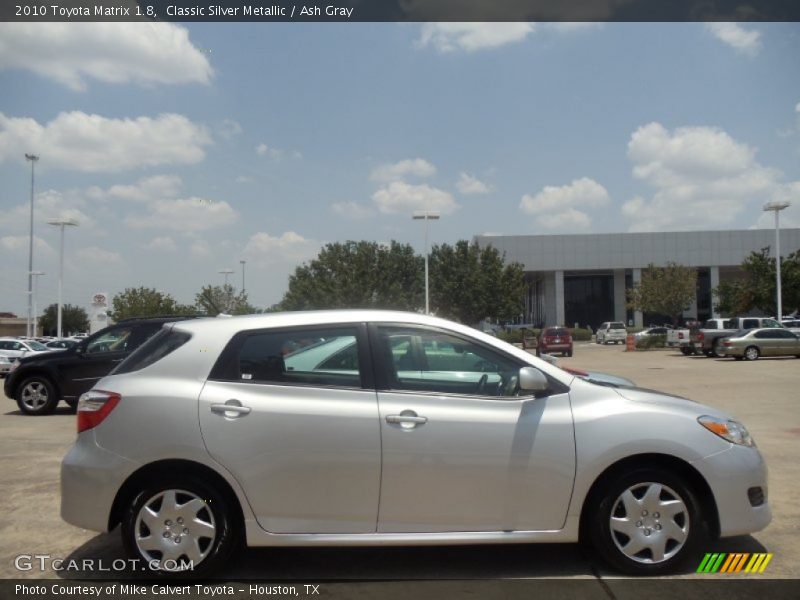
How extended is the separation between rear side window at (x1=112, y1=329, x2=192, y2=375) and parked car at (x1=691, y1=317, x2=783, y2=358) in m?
29.5

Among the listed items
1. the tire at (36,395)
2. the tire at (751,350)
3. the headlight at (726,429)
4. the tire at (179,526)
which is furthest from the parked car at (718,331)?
the tire at (179,526)

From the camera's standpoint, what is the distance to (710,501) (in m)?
4.50

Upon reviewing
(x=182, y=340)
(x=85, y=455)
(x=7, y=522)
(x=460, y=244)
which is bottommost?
(x=7, y=522)

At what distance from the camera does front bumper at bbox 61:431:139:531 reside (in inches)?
172

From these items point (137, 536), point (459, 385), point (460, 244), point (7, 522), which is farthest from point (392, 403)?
point (460, 244)

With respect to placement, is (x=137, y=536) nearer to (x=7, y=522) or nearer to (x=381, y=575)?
(x=381, y=575)

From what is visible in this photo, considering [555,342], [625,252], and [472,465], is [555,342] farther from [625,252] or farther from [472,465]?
[625,252]

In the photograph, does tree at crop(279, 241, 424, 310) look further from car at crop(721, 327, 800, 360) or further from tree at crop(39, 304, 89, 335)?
tree at crop(39, 304, 89, 335)

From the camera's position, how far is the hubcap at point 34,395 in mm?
13094

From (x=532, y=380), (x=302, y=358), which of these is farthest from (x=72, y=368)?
(x=532, y=380)

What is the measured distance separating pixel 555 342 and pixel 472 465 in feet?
113

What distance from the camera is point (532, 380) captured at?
14.2 ft

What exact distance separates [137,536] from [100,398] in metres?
0.87

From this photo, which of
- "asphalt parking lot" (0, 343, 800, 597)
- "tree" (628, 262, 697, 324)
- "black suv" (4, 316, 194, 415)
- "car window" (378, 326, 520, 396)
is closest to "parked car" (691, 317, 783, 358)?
"asphalt parking lot" (0, 343, 800, 597)
